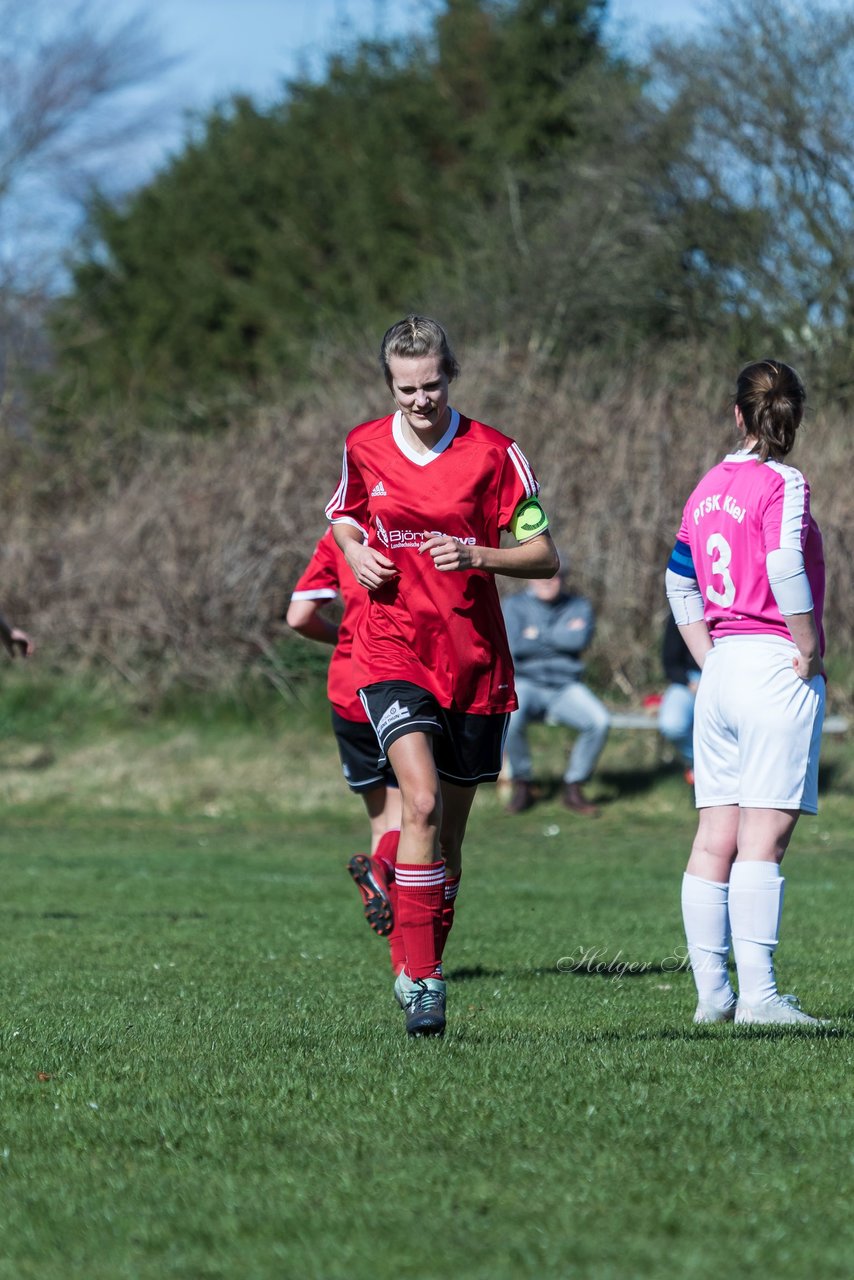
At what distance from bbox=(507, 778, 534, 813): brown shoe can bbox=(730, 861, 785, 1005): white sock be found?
8.95 meters

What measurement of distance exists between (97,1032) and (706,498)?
8.58 ft

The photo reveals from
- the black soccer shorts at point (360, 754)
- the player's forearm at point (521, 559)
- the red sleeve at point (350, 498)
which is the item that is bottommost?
the black soccer shorts at point (360, 754)

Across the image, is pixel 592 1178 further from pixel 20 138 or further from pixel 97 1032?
pixel 20 138

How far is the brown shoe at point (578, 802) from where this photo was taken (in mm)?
14516

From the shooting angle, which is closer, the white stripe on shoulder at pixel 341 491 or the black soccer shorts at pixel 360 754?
the white stripe on shoulder at pixel 341 491

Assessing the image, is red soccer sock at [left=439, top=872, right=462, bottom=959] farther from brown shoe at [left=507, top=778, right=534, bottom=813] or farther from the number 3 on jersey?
brown shoe at [left=507, top=778, right=534, bottom=813]

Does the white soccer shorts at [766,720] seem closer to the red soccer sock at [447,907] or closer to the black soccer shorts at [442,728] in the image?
the black soccer shorts at [442,728]

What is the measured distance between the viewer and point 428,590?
534 cm

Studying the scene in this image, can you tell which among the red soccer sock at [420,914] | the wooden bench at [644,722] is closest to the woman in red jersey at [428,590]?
the red soccer sock at [420,914]

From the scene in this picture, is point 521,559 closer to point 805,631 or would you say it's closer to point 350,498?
point 350,498

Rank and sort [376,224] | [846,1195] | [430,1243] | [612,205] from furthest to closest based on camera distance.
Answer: [376,224] < [612,205] < [846,1195] < [430,1243]

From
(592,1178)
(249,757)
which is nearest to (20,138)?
(249,757)

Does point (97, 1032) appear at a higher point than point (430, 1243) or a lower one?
lower

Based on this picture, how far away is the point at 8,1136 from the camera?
148 inches
